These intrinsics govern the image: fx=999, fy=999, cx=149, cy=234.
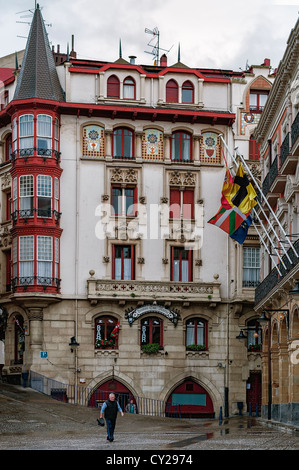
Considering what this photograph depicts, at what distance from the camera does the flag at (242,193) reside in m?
43.8

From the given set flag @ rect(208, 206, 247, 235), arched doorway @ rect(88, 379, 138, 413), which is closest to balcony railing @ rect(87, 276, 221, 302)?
arched doorway @ rect(88, 379, 138, 413)

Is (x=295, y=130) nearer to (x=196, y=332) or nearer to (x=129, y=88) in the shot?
(x=196, y=332)

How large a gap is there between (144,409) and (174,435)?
768 inches

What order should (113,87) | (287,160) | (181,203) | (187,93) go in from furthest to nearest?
(187,93), (113,87), (181,203), (287,160)

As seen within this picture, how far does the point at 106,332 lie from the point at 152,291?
3611mm

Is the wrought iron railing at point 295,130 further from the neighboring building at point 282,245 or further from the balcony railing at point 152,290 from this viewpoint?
the balcony railing at point 152,290

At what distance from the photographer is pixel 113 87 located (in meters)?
60.7

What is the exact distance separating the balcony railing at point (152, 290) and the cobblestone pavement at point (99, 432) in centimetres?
711

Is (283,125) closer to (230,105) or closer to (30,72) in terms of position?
(230,105)

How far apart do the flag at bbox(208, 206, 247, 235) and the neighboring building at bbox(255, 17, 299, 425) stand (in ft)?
4.39

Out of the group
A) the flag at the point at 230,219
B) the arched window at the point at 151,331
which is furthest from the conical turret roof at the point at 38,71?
the flag at the point at 230,219

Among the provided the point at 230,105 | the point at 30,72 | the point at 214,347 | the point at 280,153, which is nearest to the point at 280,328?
the point at 280,153

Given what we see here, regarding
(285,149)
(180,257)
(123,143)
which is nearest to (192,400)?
(180,257)

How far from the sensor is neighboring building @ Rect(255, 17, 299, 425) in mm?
41750
